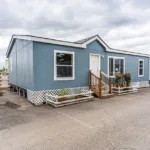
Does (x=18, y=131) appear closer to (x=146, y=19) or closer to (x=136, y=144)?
(x=136, y=144)

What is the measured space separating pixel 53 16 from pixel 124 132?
878 centimetres

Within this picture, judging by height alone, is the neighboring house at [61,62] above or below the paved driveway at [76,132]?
above

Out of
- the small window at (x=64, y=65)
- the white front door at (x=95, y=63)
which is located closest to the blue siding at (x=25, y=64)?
the small window at (x=64, y=65)

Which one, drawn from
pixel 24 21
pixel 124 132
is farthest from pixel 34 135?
pixel 24 21

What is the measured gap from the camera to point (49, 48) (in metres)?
7.08

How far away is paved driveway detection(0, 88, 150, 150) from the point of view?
9.21 feet

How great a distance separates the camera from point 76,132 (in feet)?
11.4

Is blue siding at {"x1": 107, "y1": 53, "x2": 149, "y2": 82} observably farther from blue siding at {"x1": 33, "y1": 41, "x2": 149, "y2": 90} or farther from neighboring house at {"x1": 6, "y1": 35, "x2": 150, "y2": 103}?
blue siding at {"x1": 33, "y1": 41, "x2": 149, "y2": 90}

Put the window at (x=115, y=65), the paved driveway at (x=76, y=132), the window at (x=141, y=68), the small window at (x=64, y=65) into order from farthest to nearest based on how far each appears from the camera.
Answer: the window at (x=141, y=68) → the window at (x=115, y=65) → the small window at (x=64, y=65) → the paved driveway at (x=76, y=132)

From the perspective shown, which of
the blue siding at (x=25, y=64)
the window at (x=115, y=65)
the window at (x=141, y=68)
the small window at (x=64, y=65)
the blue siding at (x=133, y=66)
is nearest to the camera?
the blue siding at (x=25, y=64)

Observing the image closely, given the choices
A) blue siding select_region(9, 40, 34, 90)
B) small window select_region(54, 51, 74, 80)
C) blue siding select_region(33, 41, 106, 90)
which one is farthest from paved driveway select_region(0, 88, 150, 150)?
small window select_region(54, 51, 74, 80)

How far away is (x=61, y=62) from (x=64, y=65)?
0.25m

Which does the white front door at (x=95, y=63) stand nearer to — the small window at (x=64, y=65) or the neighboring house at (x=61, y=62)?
the neighboring house at (x=61, y=62)

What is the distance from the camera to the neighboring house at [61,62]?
22.1ft
